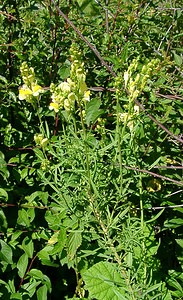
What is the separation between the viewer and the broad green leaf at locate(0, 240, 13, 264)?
181 centimetres

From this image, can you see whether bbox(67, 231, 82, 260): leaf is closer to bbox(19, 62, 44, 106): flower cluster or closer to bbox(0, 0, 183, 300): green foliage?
bbox(0, 0, 183, 300): green foliage

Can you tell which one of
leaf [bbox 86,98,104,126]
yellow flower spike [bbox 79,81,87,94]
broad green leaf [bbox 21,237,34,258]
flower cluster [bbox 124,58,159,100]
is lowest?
broad green leaf [bbox 21,237,34,258]

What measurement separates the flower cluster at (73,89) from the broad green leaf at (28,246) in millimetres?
712

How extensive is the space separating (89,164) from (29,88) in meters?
0.32

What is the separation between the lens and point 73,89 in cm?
128

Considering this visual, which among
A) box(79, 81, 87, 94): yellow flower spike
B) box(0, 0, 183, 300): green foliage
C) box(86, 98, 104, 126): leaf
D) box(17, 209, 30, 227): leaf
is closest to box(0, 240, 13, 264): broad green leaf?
box(0, 0, 183, 300): green foliage

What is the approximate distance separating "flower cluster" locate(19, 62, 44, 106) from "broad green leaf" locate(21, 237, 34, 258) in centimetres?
69

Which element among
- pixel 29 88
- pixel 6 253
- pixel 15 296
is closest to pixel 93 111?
pixel 29 88

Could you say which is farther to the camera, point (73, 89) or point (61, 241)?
point (61, 241)

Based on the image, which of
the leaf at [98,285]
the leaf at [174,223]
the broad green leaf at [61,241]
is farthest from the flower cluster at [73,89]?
the leaf at [174,223]

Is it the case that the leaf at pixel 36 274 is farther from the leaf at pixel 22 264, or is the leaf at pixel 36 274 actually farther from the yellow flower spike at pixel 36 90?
the yellow flower spike at pixel 36 90

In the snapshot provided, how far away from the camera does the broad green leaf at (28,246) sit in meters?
1.88

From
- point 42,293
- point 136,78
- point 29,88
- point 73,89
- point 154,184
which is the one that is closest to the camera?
point 73,89

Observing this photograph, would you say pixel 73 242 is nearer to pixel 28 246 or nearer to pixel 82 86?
pixel 28 246
